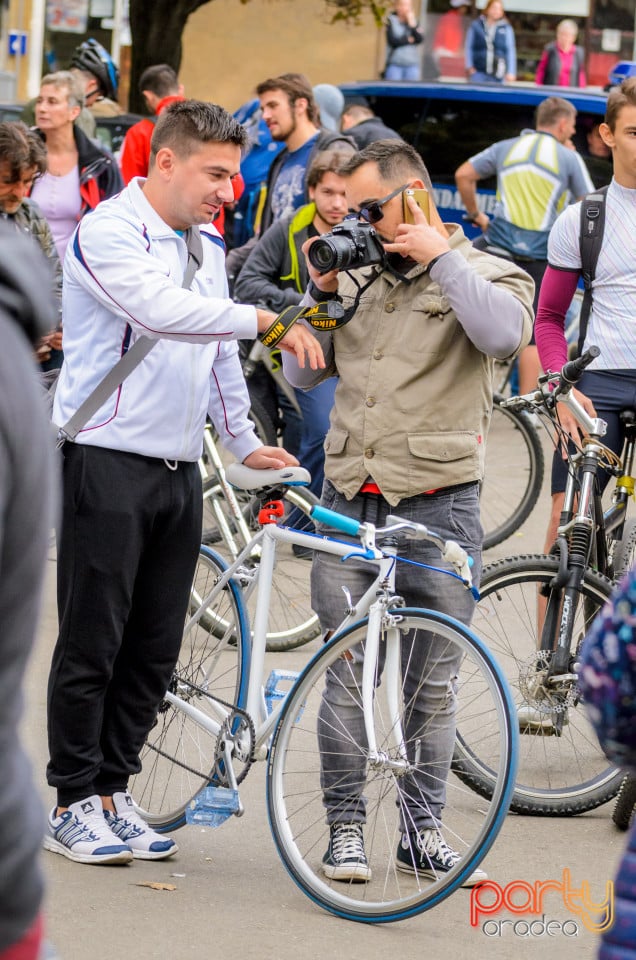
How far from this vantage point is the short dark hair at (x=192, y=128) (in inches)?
161

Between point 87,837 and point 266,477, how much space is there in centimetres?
109

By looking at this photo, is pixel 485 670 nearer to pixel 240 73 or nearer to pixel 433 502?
pixel 433 502

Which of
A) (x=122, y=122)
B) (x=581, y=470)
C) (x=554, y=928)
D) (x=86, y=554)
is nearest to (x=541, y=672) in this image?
(x=581, y=470)

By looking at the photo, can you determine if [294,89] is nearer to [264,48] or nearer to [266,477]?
[266,477]

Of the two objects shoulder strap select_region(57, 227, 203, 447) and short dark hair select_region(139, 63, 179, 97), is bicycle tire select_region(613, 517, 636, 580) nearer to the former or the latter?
shoulder strap select_region(57, 227, 203, 447)

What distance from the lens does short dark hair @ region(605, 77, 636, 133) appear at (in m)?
5.15

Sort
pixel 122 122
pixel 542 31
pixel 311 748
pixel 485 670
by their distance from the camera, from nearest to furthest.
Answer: pixel 485 670, pixel 311 748, pixel 122 122, pixel 542 31

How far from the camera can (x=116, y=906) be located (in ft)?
13.2

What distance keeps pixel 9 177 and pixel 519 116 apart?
8.05 metres

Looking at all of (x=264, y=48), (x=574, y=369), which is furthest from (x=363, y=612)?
(x=264, y=48)

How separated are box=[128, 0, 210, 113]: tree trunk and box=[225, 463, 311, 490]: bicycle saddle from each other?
13.1 meters

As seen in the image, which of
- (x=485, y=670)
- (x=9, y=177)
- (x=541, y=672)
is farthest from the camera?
(x=9, y=177)

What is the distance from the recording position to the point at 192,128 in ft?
13.5

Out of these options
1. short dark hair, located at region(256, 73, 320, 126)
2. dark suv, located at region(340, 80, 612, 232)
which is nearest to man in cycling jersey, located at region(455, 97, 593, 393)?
short dark hair, located at region(256, 73, 320, 126)
